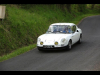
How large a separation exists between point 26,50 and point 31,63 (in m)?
3.23

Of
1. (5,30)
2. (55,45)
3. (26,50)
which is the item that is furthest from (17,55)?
(5,30)

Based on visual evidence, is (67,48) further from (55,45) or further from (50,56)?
(50,56)

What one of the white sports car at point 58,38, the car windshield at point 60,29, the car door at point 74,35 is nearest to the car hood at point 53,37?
the white sports car at point 58,38

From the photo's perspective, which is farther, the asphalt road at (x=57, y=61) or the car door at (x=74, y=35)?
the car door at (x=74, y=35)

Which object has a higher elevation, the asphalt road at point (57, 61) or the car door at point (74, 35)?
the car door at point (74, 35)

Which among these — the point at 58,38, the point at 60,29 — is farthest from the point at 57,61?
the point at 60,29

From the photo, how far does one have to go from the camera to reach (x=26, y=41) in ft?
50.5

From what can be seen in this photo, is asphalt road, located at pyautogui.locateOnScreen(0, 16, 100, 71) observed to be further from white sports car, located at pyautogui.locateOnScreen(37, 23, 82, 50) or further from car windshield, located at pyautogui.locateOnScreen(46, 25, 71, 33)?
car windshield, located at pyautogui.locateOnScreen(46, 25, 71, 33)

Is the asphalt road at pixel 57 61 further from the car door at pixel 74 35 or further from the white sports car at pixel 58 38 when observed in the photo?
the car door at pixel 74 35

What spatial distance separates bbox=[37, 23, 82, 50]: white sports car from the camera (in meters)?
11.4

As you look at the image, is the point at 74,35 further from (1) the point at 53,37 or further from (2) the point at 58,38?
(1) the point at 53,37

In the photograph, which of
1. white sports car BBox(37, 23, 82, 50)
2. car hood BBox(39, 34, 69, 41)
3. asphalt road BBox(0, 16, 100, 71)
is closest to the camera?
asphalt road BBox(0, 16, 100, 71)

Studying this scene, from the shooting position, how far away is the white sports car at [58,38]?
37.5ft

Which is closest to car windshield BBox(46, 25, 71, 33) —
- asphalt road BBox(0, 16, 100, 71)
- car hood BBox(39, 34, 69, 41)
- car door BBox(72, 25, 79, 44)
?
car door BBox(72, 25, 79, 44)
